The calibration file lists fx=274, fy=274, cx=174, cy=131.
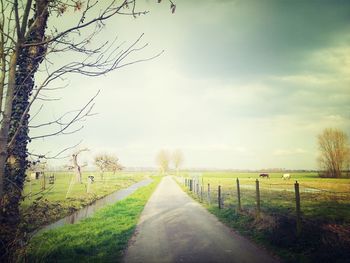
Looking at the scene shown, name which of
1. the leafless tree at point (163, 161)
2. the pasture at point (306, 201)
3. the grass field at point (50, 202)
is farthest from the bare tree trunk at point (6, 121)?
the leafless tree at point (163, 161)

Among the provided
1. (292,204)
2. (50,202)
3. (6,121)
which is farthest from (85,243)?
(292,204)

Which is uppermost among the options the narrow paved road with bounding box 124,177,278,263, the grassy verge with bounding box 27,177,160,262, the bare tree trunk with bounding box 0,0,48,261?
the bare tree trunk with bounding box 0,0,48,261

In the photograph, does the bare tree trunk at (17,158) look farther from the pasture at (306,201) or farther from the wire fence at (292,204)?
the pasture at (306,201)

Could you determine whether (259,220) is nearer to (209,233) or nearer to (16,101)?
(209,233)

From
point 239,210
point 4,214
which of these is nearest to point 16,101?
point 4,214

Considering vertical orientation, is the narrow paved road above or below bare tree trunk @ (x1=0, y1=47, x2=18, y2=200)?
below

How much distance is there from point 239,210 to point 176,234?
5005 mm

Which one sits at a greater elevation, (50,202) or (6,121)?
(6,121)

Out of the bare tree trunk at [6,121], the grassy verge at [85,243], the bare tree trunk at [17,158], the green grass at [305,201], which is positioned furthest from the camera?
the green grass at [305,201]

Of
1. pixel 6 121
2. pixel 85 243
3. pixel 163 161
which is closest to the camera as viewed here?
pixel 6 121

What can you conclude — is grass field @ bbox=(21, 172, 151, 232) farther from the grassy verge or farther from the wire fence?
the wire fence

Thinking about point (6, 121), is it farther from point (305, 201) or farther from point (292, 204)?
point (305, 201)

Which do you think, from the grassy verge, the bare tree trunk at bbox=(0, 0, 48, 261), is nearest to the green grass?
the grassy verge

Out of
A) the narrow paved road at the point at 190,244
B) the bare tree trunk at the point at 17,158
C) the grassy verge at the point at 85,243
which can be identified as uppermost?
the bare tree trunk at the point at 17,158
